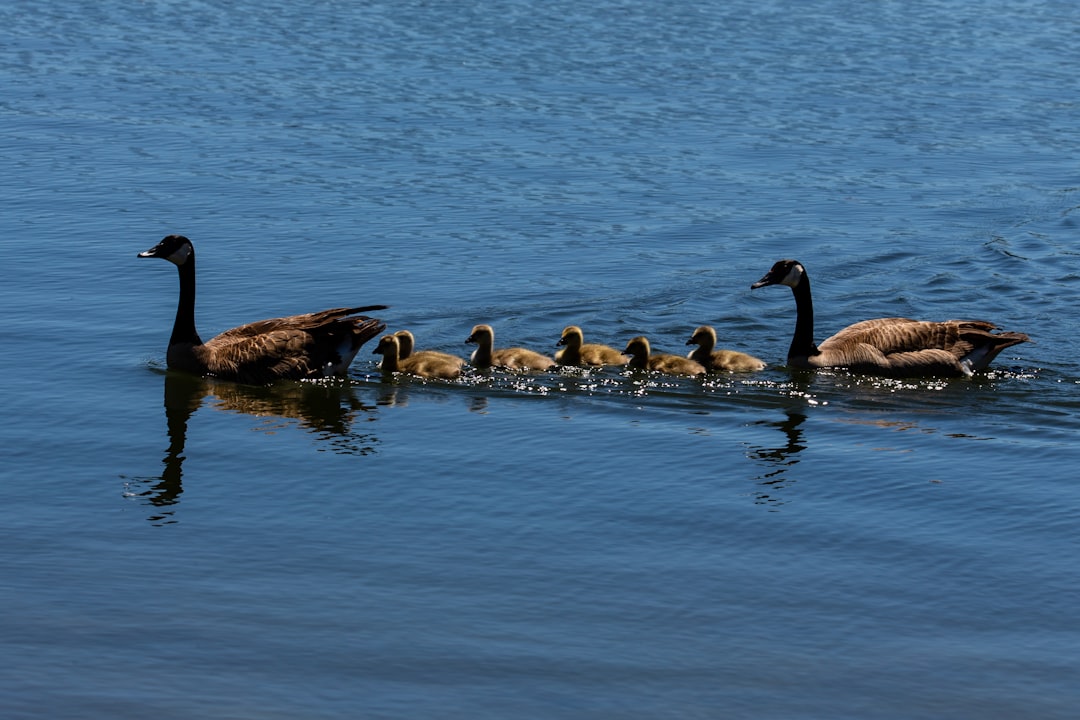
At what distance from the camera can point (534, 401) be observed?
16.0m

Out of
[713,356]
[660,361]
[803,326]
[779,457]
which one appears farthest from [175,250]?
[779,457]

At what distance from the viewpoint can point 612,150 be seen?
25.7 m

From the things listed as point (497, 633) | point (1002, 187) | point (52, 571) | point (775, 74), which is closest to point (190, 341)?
point (52, 571)

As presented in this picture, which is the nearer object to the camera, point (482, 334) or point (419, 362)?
point (419, 362)

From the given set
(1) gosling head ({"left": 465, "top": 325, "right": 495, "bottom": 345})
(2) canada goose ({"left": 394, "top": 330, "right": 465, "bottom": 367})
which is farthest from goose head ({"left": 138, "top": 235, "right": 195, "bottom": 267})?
(1) gosling head ({"left": 465, "top": 325, "right": 495, "bottom": 345})

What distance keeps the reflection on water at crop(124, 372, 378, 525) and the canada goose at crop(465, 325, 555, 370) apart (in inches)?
50.4

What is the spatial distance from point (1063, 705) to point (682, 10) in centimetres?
2817

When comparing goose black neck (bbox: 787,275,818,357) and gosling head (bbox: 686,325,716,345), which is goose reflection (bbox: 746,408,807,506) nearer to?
gosling head (bbox: 686,325,716,345)

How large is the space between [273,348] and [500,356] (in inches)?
84.7

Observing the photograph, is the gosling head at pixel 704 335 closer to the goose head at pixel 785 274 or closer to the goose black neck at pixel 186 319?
the goose head at pixel 785 274

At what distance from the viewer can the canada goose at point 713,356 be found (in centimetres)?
1689

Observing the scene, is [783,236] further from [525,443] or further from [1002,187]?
[525,443]

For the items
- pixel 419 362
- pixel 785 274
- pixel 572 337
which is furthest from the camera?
pixel 785 274

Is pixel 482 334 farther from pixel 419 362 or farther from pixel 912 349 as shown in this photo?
pixel 912 349
